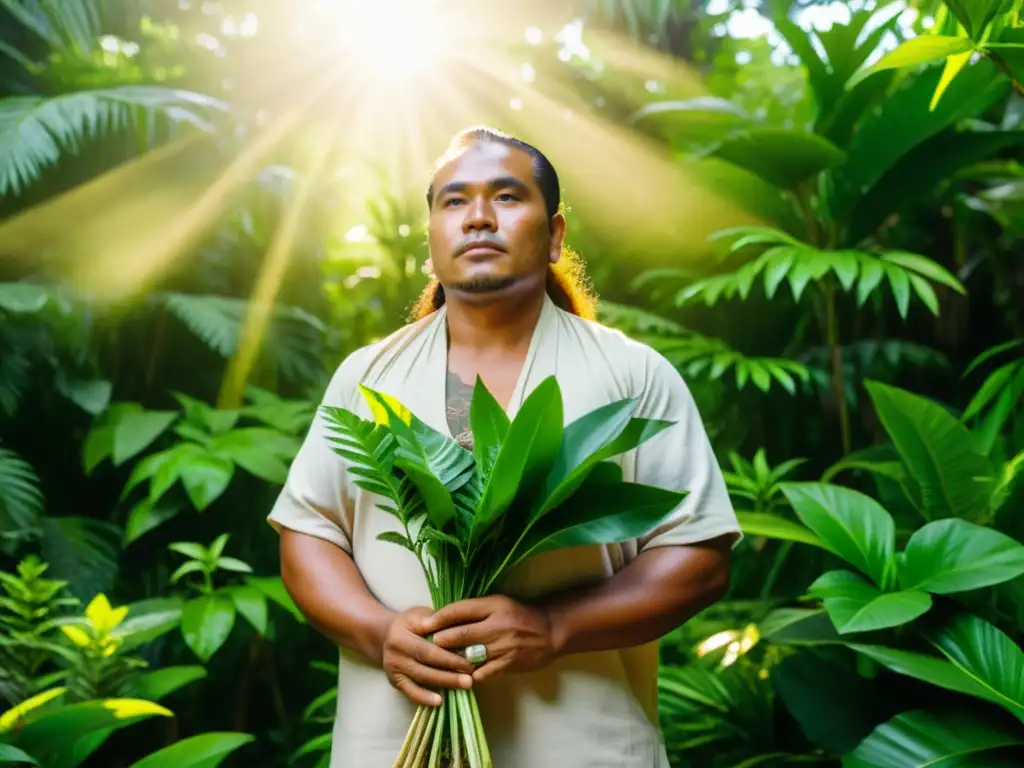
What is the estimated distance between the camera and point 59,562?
1871 mm

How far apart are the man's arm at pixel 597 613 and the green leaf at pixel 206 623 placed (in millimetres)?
883

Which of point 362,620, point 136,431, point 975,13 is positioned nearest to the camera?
point 362,620

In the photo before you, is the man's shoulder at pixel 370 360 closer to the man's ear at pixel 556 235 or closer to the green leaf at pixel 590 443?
the man's ear at pixel 556 235

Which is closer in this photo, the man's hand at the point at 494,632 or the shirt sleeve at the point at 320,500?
the man's hand at the point at 494,632

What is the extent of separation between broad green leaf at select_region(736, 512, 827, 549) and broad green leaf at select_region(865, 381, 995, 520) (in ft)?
0.75

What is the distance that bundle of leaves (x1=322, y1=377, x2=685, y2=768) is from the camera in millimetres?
806

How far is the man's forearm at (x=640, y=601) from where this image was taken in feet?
2.90

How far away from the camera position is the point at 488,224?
984 millimetres

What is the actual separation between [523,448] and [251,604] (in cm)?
106

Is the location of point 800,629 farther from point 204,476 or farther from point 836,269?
point 204,476

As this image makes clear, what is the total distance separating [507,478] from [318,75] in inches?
95.4

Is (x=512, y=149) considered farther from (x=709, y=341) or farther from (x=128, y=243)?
(x=128, y=243)

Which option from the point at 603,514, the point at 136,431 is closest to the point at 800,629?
the point at 603,514

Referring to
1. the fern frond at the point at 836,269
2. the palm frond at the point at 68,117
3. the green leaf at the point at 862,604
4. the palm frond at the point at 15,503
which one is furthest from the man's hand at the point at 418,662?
the palm frond at the point at 68,117
